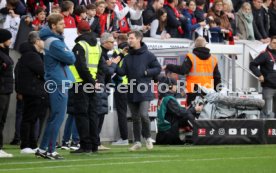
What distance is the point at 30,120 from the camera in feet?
57.6

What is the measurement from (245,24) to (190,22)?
125 inches

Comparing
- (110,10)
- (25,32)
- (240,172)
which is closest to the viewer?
(240,172)

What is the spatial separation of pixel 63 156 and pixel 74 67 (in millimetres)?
1516

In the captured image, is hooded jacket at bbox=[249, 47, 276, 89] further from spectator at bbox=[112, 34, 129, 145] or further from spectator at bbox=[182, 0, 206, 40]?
spectator at bbox=[112, 34, 129, 145]

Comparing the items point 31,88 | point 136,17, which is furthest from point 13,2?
point 31,88

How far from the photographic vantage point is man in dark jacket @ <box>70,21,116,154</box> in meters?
16.2

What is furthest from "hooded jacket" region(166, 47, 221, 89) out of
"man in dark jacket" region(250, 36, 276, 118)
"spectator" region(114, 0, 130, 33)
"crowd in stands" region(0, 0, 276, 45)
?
"spectator" region(114, 0, 130, 33)

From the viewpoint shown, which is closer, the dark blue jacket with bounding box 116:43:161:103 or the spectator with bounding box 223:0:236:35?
the dark blue jacket with bounding box 116:43:161:103

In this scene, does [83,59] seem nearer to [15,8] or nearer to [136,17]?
[15,8]

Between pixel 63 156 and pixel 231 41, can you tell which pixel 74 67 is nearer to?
pixel 63 156

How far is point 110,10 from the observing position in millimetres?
24625

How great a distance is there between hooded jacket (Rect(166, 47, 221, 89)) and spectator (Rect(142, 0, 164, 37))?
4.99 metres

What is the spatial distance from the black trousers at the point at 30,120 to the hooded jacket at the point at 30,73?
0.44 ft

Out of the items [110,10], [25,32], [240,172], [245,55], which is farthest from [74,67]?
[245,55]
